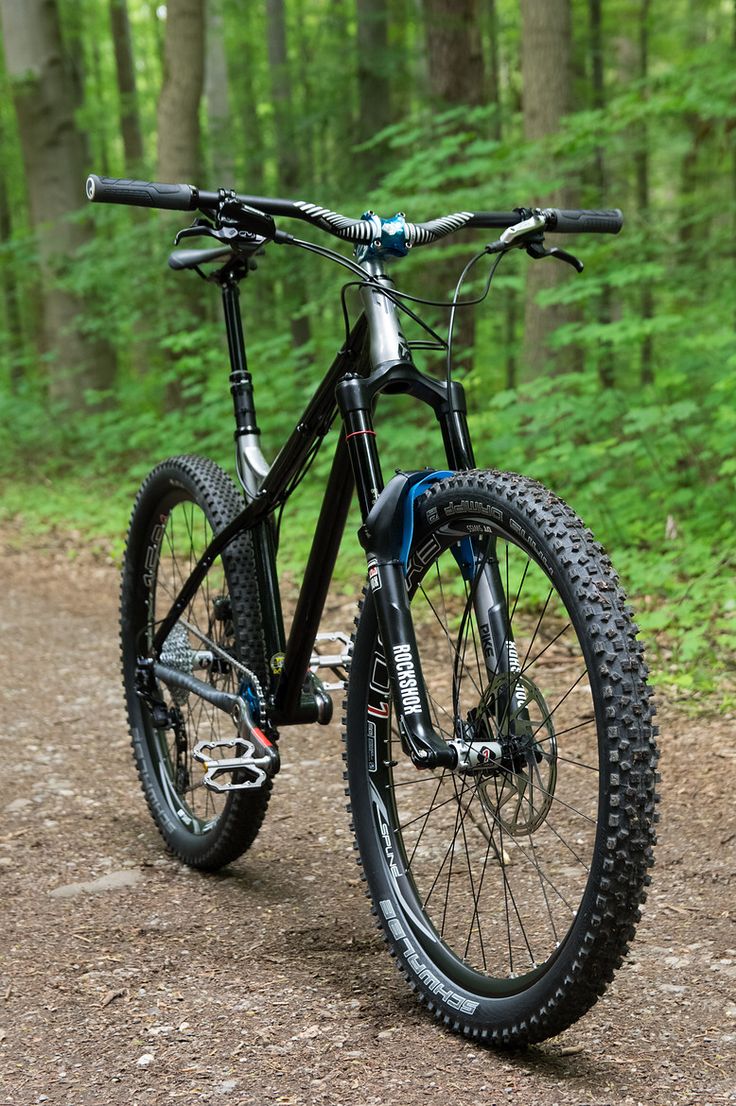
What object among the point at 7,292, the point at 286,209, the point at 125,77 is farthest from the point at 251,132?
the point at 286,209

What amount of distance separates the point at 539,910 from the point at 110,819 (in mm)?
1535

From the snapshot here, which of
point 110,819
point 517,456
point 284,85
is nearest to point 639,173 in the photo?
point 284,85

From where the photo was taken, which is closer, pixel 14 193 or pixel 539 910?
pixel 539 910

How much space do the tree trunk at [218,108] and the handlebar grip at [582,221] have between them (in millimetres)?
10760

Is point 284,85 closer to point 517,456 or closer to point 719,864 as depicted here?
point 517,456

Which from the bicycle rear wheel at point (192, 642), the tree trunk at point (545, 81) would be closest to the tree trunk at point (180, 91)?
the tree trunk at point (545, 81)

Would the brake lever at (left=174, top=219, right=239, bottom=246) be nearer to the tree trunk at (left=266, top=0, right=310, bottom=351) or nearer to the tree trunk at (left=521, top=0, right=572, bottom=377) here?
the tree trunk at (left=521, top=0, right=572, bottom=377)

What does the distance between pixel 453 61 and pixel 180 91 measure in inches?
113

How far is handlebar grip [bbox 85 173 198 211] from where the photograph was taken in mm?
2391

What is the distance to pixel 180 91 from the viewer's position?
10.7 meters

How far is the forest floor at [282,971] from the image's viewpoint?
207 centimetres

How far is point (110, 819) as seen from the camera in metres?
3.71

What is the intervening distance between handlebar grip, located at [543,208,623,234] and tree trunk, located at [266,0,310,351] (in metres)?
7.57

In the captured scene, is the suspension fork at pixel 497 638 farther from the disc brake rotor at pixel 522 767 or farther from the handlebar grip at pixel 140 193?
the handlebar grip at pixel 140 193
